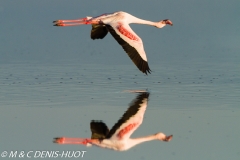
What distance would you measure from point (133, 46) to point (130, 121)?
2.09 meters

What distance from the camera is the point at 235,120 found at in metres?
14.8

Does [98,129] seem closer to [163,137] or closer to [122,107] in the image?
[163,137]

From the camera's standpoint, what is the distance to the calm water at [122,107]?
41.7 feet

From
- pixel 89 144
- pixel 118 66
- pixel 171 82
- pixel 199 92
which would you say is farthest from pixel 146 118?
pixel 118 66

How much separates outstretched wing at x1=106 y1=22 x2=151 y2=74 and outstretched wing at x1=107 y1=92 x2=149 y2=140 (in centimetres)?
86

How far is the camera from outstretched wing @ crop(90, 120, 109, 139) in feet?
43.7

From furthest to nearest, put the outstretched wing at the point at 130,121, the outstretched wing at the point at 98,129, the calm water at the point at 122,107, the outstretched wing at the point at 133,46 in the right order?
1. the outstretched wing at the point at 133,46
2. the outstretched wing at the point at 130,121
3. the outstretched wing at the point at 98,129
4. the calm water at the point at 122,107

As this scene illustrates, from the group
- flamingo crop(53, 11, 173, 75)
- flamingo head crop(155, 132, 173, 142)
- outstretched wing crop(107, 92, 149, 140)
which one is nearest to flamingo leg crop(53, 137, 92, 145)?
outstretched wing crop(107, 92, 149, 140)

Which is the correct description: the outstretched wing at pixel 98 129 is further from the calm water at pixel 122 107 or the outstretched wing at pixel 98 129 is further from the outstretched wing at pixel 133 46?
the outstretched wing at pixel 133 46

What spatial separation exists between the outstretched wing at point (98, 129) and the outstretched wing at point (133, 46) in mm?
1935

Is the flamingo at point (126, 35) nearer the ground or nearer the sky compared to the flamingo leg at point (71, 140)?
nearer the sky

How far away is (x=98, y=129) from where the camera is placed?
13.8 meters

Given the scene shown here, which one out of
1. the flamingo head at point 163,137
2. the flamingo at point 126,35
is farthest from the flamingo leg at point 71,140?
the flamingo at point 126,35

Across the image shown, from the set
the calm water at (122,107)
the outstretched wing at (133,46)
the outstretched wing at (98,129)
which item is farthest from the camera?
the outstretched wing at (133,46)
